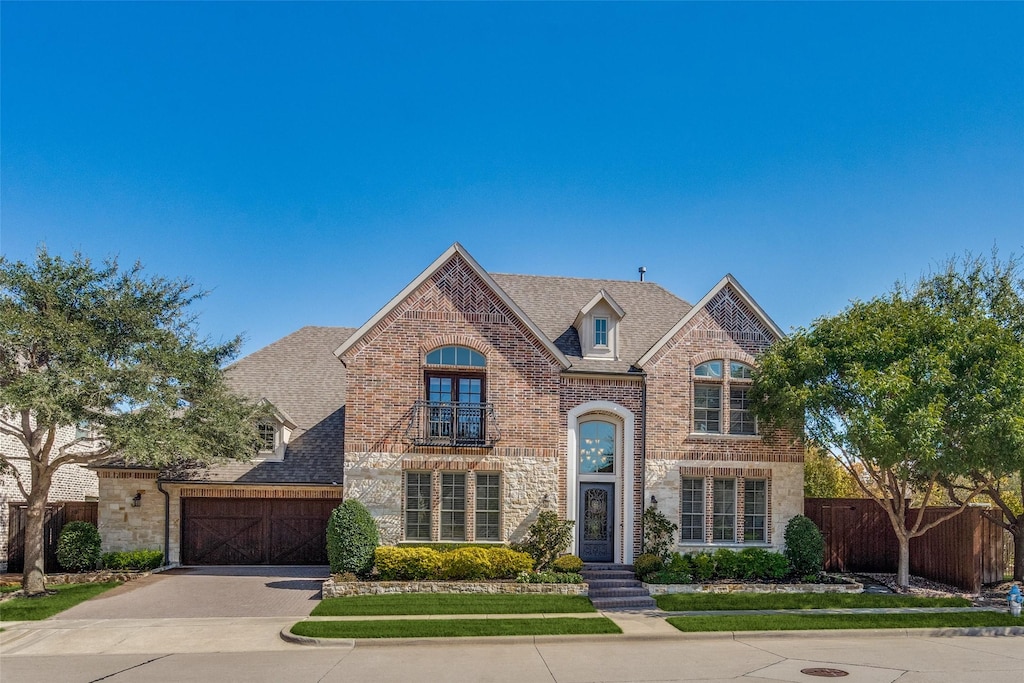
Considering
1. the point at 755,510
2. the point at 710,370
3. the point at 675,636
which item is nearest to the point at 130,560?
the point at 675,636

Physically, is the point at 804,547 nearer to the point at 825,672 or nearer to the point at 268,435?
the point at 825,672

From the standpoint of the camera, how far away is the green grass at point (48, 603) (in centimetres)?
1589

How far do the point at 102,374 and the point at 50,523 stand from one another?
6569mm

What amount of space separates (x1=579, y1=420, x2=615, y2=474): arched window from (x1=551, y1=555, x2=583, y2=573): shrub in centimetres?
274

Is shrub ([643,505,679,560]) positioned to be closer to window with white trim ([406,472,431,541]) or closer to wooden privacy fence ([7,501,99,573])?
window with white trim ([406,472,431,541])

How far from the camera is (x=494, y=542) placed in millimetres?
19594

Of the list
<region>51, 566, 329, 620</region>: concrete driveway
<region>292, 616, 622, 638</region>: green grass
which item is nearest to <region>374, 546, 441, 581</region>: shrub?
<region>51, 566, 329, 620</region>: concrete driveway

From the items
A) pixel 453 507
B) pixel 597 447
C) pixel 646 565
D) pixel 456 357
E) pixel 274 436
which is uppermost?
pixel 456 357

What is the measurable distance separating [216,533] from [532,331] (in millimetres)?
10874

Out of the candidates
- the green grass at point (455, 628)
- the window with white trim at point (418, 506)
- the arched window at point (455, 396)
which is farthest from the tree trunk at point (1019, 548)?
the window with white trim at point (418, 506)

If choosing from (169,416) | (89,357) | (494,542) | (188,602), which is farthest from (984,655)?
(89,357)

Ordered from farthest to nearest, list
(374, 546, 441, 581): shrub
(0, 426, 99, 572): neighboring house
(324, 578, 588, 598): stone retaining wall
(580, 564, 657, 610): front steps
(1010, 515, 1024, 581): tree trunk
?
(0, 426, 99, 572): neighboring house → (1010, 515, 1024, 581): tree trunk → (374, 546, 441, 581): shrub → (324, 578, 588, 598): stone retaining wall → (580, 564, 657, 610): front steps

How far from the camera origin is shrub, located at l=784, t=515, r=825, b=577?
1991cm

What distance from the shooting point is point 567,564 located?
61.0ft
